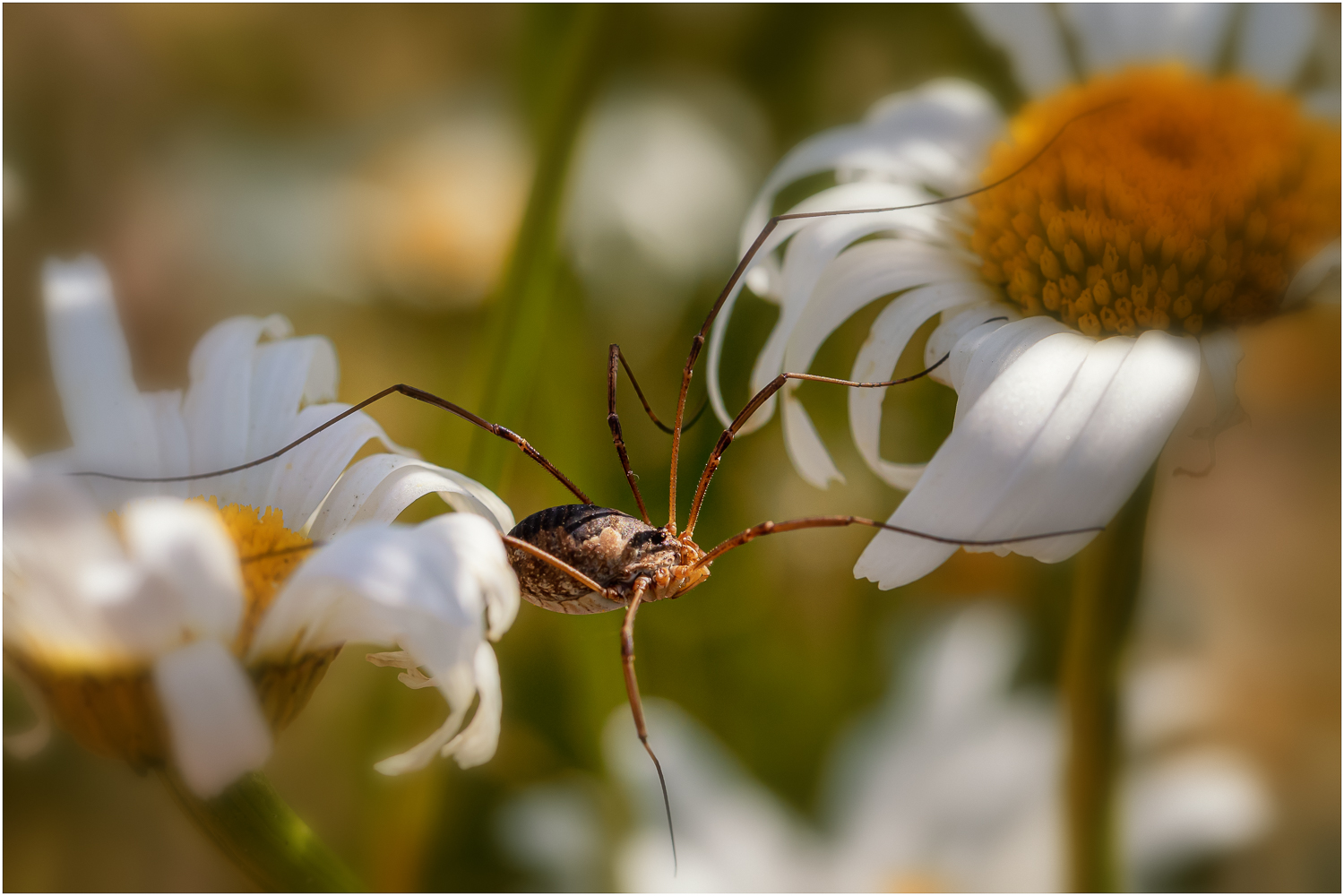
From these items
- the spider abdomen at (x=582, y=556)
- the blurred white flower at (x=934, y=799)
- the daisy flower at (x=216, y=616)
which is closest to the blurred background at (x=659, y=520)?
the blurred white flower at (x=934, y=799)

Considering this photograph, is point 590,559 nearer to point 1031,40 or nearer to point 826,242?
point 826,242

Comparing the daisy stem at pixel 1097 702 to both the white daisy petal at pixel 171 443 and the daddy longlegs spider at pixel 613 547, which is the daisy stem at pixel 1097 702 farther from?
the white daisy petal at pixel 171 443

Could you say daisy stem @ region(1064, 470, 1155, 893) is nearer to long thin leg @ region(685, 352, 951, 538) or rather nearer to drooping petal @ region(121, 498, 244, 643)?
long thin leg @ region(685, 352, 951, 538)

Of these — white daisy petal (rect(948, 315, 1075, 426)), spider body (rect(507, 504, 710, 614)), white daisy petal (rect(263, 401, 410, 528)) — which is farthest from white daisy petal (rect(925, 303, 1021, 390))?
white daisy petal (rect(263, 401, 410, 528))

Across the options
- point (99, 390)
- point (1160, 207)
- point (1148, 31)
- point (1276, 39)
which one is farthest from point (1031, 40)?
point (99, 390)

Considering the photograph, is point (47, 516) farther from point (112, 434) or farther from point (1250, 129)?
point (1250, 129)

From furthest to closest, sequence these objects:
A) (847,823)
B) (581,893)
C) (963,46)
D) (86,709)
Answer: (963,46) → (847,823) → (581,893) → (86,709)

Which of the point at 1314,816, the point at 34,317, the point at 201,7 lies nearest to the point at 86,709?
the point at 34,317
